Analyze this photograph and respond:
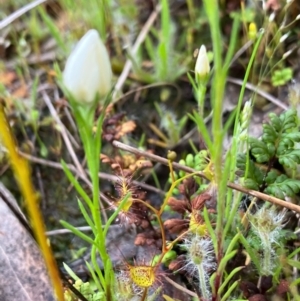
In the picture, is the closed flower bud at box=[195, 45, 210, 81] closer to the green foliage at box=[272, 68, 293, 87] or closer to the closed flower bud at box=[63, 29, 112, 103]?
the closed flower bud at box=[63, 29, 112, 103]

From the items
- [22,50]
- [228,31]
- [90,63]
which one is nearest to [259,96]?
[228,31]

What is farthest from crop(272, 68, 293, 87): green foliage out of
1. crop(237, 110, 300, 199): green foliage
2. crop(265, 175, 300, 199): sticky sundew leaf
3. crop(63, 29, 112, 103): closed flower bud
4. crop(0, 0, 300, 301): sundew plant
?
crop(63, 29, 112, 103): closed flower bud

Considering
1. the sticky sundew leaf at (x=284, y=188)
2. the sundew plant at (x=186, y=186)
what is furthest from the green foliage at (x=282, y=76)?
the sticky sundew leaf at (x=284, y=188)

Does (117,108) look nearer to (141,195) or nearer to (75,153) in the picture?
(75,153)

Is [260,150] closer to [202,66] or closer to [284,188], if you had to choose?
[284,188]

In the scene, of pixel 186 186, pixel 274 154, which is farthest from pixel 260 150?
pixel 186 186

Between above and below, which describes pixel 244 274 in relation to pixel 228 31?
below
